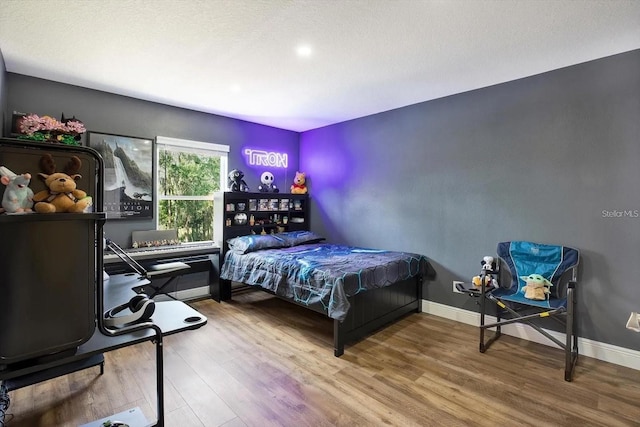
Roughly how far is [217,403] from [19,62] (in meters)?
3.44

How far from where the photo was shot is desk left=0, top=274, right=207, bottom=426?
99 centimetres

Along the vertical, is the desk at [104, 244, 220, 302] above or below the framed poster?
below

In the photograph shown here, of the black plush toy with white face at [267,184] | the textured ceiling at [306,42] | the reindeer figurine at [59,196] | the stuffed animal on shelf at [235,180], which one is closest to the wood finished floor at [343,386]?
the reindeer figurine at [59,196]

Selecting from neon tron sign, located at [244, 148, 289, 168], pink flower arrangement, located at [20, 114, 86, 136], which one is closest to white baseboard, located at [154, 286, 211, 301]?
neon tron sign, located at [244, 148, 289, 168]

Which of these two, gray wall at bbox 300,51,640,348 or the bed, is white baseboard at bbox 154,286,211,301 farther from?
gray wall at bbox 300,51,640,348

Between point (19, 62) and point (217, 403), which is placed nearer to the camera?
point (217, 403)

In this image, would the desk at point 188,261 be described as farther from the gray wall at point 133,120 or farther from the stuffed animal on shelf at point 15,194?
the stuffed animal on shelf at point 15,194

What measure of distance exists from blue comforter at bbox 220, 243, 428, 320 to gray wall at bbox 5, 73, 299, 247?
145 centimetres

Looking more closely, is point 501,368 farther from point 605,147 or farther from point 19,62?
point 19,62

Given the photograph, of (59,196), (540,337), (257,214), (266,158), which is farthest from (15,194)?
(266,158)

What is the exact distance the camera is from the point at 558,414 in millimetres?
1934

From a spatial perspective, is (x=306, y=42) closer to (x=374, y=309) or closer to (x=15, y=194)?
(x=15, y=194)

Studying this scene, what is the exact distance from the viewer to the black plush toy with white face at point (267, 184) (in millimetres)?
4863

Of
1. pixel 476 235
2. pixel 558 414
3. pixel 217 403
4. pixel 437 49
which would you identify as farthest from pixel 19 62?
pixel 558 414
